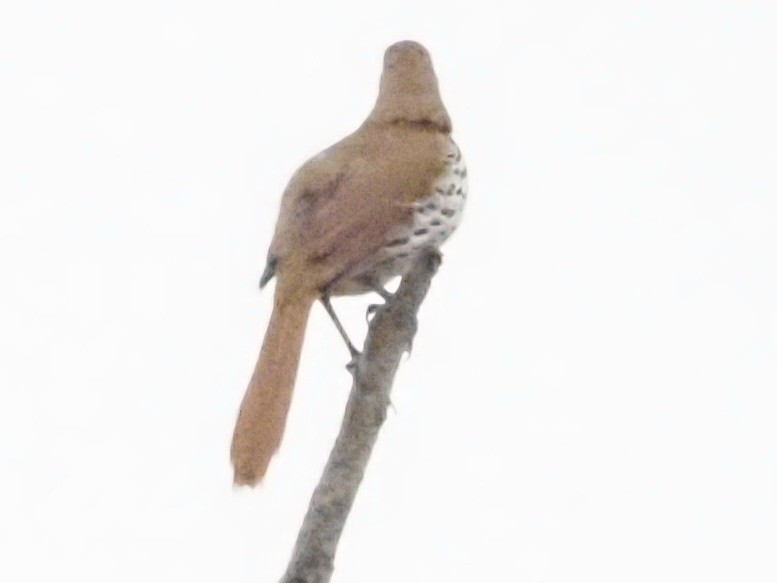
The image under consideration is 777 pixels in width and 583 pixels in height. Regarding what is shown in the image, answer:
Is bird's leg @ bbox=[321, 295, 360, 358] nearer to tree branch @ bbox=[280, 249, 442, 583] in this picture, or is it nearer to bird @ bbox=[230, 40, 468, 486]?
bird @ bbox=[230, 40, 468, 486]

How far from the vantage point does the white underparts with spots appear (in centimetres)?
713

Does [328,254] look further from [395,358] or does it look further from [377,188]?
[395,358]

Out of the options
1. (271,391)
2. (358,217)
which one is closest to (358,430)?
(271,391)

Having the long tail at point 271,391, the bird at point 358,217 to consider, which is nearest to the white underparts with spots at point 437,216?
the bird at point 358,217

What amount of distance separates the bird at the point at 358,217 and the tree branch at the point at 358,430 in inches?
18.5

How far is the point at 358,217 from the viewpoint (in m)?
7.07

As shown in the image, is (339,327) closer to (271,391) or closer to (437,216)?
(437,216)

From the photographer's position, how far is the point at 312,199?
23.8 feet

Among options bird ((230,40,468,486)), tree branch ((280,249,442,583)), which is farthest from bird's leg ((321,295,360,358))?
tree branch ((280,249,442,583))

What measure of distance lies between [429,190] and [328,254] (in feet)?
2.19

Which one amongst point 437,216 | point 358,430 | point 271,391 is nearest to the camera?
point 358,430

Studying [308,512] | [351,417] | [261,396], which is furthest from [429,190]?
→ [308,512]

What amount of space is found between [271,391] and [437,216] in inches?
62.7

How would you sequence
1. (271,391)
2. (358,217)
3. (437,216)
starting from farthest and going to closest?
1. (437,216)
2. (358,217)
3. (271,391)
